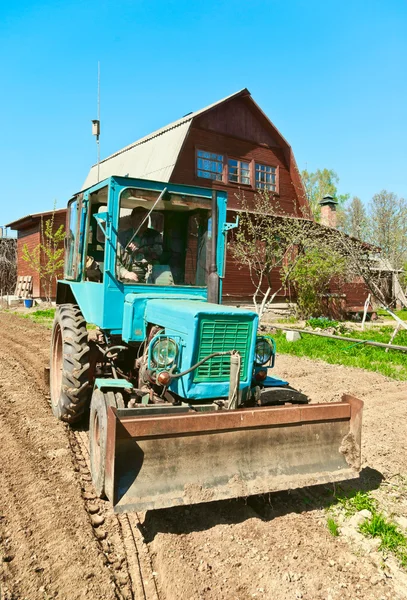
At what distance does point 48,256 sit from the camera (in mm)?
18078

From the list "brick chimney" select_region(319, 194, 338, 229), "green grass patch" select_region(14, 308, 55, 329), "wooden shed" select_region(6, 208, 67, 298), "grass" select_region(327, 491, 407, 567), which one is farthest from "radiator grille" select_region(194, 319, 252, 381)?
"brick chimney" select_region(319, 194, 338, 229)

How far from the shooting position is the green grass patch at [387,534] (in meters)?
3.04

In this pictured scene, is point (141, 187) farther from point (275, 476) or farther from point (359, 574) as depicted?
point (359, 574)

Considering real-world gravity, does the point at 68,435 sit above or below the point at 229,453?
below

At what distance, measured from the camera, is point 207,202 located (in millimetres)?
4914

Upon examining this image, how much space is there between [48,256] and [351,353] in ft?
40.4

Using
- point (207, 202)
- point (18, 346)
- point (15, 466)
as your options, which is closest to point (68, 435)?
point (15, 466)

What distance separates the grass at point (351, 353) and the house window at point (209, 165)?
27.2 ft

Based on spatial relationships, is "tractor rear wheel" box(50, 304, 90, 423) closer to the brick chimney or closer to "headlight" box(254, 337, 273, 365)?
"headlight" box(254, 337, 273, 365)

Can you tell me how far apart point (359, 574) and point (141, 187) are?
346cm

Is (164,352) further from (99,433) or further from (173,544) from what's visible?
(173,544)

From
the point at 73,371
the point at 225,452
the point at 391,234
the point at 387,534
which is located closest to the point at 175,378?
the point at 225,452

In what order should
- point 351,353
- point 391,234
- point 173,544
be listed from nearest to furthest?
point 173,544
point 351,353
point 391,234

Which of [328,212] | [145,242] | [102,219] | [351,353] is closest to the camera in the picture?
[102,219]
